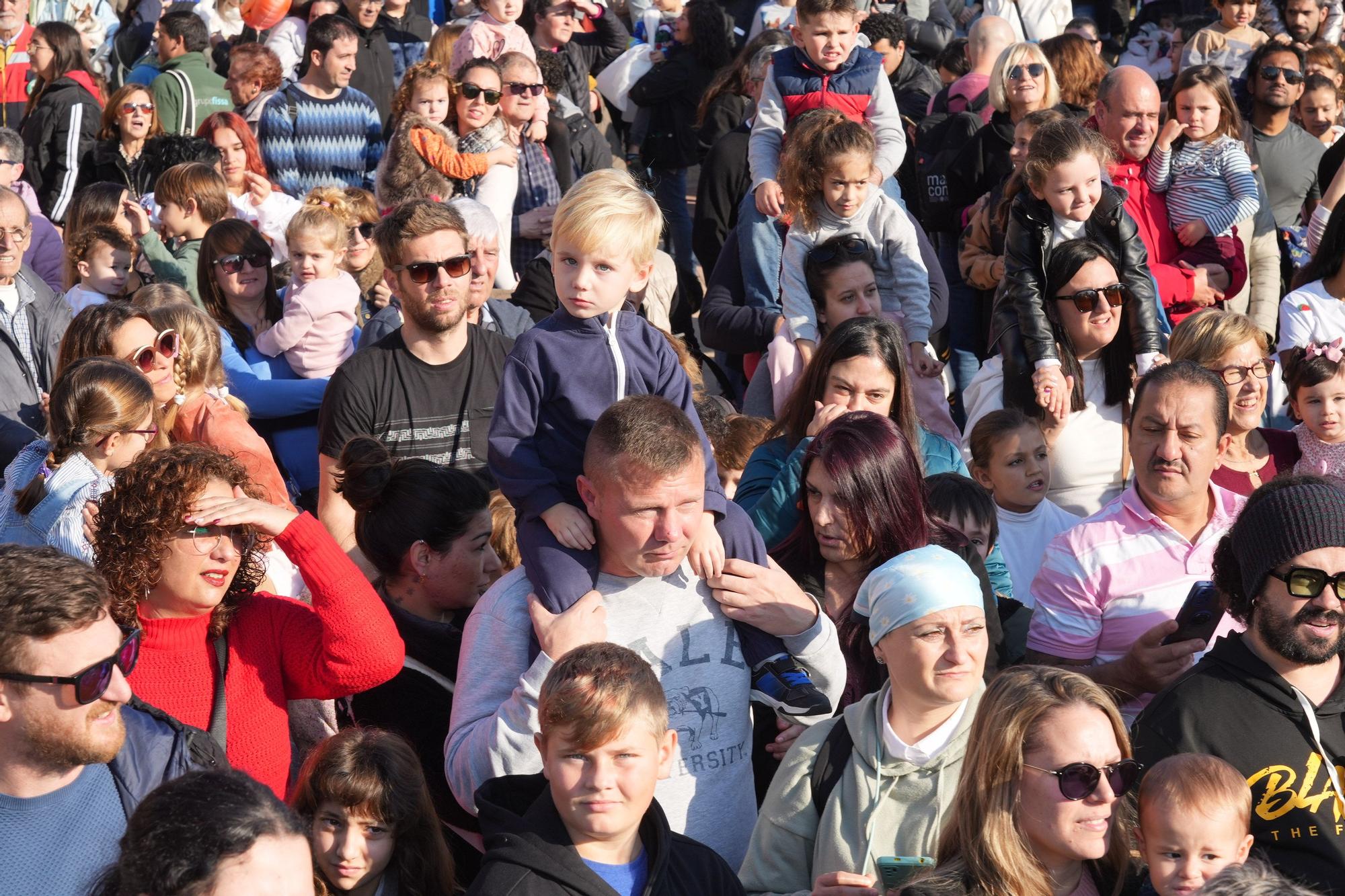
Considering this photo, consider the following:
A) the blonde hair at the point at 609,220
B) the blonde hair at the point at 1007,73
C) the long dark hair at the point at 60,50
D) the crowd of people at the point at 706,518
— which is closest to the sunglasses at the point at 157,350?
the crowd of people at the point at 706,518

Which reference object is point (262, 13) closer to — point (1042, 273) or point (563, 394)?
point (1042, 273)

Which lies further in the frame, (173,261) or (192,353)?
(173,261)

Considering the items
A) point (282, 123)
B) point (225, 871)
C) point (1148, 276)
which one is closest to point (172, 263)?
point (282, 123)

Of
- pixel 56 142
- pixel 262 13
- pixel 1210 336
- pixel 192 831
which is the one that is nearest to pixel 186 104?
pixel 56 142

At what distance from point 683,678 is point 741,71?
19.2 ft

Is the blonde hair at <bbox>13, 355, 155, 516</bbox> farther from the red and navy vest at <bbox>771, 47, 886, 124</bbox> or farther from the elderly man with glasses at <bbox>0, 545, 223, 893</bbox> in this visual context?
the red and navy vest at <bbox>771, 47, 886, 124</bbox>

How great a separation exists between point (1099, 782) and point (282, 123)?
22.9ft

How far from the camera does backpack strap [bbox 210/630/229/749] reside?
3.45 metres

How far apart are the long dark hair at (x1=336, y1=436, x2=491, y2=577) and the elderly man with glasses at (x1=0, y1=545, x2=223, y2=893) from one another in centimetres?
129

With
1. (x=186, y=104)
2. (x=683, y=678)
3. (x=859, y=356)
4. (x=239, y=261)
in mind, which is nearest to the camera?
(x=683, y=678)

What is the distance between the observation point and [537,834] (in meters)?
3.01

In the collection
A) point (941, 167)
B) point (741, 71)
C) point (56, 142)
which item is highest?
point (741, 71)

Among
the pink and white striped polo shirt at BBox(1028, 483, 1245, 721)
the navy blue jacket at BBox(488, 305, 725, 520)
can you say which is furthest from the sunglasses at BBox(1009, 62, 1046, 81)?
the navy blue jacket at BBox(488, 305, 725, 520)

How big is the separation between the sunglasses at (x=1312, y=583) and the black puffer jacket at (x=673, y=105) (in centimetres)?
635
